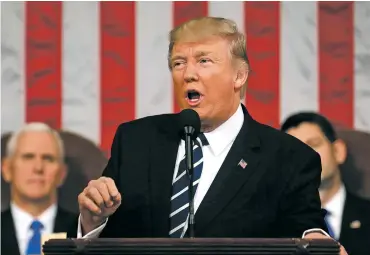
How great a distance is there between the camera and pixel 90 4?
13.6 feet

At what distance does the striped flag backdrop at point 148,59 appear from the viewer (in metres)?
4.05

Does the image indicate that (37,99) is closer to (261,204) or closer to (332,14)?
(332,14)

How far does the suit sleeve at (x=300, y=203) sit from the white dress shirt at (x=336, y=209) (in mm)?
1588

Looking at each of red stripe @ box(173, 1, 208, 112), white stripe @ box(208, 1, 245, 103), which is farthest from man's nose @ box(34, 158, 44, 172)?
white stripe @ box(208, 1, 245, 103)

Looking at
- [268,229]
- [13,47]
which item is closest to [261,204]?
[268,229]

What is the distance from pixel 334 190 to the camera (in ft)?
13.0

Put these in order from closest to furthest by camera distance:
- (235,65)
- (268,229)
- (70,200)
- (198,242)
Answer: (198,242) → (268,229) → (235,65) → (70,200)

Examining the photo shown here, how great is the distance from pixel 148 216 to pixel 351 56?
6.94ft

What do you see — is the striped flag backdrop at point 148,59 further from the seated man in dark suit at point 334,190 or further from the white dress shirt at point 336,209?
the white dress shirt at point 336,209

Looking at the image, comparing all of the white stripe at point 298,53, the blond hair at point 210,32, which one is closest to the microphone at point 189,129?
the blond hair at point 210,32

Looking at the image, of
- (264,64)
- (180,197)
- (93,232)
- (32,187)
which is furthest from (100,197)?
(264,64)

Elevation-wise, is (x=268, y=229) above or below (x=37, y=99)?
below

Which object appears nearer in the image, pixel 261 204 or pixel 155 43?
pixel 261 204

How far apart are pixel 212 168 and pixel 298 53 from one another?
1.86 m
